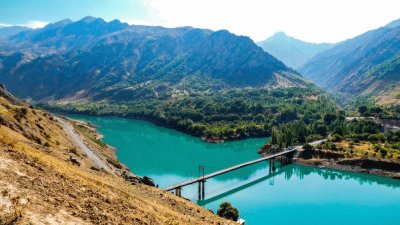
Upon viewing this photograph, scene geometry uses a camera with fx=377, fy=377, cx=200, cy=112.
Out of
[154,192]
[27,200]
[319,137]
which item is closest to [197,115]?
[319,137]

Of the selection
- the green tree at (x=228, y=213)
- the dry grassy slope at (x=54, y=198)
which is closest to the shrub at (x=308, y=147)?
the green tree at (x=228, y=213)

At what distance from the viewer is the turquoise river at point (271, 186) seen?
67125mm

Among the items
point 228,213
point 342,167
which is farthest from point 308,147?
point 228,213

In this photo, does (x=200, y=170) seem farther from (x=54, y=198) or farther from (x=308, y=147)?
(x=54, y=198)

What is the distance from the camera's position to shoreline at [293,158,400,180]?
92700 millimetres

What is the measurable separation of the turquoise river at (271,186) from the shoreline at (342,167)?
1.18 metres

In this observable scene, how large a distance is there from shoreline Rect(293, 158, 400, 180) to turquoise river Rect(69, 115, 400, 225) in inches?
46.6

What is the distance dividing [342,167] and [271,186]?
77.5ft

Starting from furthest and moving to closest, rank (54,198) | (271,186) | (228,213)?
1. (271,186)
2. (228,213)
3. (54,198)

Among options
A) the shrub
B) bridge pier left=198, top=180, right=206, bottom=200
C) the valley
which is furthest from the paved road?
the shrub

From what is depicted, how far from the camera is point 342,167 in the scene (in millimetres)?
99625

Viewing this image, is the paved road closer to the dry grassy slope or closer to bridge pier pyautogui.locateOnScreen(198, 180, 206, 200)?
bridge pier pyautogui.locateOnScreen(198, 180, 206, 200)

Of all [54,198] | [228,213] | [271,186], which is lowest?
[271,186]

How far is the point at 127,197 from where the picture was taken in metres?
27.1
